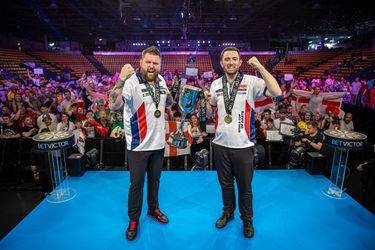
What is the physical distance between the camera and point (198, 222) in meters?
2.96

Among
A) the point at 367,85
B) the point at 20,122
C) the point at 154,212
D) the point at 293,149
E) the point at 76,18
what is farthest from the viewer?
the point at 76,18

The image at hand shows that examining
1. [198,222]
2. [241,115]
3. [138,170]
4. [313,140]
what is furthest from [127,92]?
[313,140]

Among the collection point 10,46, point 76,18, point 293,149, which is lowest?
point 293,149

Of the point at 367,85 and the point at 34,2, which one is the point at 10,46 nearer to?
the point at 34,2

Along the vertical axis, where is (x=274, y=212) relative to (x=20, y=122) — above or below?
below

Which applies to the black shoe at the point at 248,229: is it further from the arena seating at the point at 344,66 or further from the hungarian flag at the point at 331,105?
the arena seating at the point at 344,66

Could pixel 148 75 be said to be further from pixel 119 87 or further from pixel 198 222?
pixel 198 222

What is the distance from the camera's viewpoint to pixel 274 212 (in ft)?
10.4

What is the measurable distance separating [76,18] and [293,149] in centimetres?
2037

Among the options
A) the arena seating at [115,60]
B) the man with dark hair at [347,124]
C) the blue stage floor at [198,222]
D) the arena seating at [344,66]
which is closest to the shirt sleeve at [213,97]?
the blue stage floor at [198,222]

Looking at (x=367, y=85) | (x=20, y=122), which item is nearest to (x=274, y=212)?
(x=20, y=122)

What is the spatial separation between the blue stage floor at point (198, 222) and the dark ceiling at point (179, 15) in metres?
9.38

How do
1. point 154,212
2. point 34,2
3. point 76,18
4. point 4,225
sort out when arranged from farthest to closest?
point 76,18
point 34,2
point 4,225
point 154,212

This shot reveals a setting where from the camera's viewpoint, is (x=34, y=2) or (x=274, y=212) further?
(x=34, y=2)
